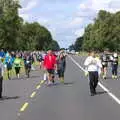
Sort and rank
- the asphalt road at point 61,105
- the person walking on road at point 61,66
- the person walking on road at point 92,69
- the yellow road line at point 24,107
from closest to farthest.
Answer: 1. the asphalt road at point 61,105
2. the yellow road line at point 24,107
3. the person walking on road at point 92,69
4. the person walking on road at point 61,66

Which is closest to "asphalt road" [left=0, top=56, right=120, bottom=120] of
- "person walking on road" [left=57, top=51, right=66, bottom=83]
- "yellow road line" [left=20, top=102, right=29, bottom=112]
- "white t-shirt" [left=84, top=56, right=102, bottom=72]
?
"yellow road line" [left=20, top=102, right=29, bottom=112]

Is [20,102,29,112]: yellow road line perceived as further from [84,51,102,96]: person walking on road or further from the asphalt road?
[84,51,102,96]: person walking on road

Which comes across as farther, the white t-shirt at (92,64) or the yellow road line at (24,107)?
the white t-shirt at (92,64)

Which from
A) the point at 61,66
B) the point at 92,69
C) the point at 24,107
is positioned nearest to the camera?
the point at 24,107

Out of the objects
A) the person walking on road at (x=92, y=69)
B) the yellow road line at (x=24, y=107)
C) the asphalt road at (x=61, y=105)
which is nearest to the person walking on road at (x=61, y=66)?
the asphalt road at (x=61, y=105)

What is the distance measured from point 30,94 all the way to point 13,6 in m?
86.1

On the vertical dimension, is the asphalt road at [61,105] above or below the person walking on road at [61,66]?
below

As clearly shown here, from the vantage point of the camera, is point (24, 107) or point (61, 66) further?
point (61, 66)

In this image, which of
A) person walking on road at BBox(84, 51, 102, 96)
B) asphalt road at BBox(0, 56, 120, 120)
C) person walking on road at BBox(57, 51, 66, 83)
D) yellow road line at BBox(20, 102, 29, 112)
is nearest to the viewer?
asphalt road at BBox(0, 56, 120, 120)

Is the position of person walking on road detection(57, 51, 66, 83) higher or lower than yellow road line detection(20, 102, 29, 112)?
higher

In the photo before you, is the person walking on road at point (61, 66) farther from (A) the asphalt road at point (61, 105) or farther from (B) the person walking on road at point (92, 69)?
(B) the person walking on road at point (92, 69)

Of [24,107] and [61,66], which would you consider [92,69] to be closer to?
[24,107]

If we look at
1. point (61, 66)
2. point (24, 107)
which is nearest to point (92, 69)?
point (24, 107)

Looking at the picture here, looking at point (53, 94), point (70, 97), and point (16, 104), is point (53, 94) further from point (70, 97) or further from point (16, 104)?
point (16, 104)
